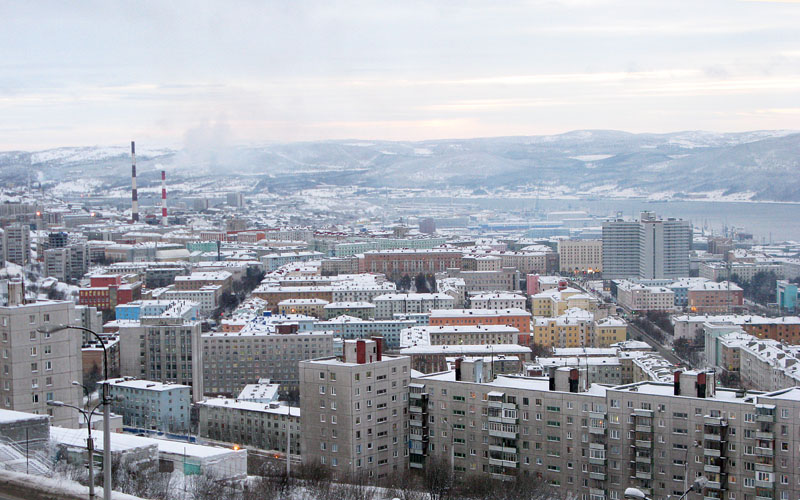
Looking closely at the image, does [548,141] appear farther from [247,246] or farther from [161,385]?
[161,385]

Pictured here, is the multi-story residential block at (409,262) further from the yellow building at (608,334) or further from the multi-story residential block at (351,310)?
the yellow building at (608,334)

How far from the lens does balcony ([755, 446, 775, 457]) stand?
6.39 meters

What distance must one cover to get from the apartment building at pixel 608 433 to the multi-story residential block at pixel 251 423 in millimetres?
3308

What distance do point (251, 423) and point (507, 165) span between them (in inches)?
3407

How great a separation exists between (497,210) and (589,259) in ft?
126

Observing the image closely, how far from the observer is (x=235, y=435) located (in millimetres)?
11211

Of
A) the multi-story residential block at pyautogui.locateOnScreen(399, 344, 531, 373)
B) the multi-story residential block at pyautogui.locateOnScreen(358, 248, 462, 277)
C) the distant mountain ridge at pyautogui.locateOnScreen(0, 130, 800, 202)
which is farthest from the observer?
the distant mountain ridge at pyautogui.locateOnScreen(0, 130, 800, 202)

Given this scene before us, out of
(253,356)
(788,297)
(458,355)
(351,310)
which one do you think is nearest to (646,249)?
(788,297)

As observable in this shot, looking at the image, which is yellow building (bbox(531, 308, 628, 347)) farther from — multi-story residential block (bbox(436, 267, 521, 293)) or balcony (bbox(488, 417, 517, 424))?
balcony (bbox(488, 417, 517, 424))

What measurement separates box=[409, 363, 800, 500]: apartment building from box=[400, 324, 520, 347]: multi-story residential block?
28.2ft

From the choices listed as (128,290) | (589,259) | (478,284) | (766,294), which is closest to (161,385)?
(128,290)

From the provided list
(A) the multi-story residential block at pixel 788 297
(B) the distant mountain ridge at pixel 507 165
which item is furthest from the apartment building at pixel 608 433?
(B) the distant mountain ridge at pixel 507 165

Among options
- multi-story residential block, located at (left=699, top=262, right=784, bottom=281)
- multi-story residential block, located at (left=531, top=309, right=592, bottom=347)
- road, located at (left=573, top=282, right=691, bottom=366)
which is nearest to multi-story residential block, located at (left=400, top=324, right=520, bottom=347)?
multi-story residential block, located at (left=531, top=309, right=592, bottom=347)

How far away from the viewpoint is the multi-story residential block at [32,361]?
7156 millimetres
